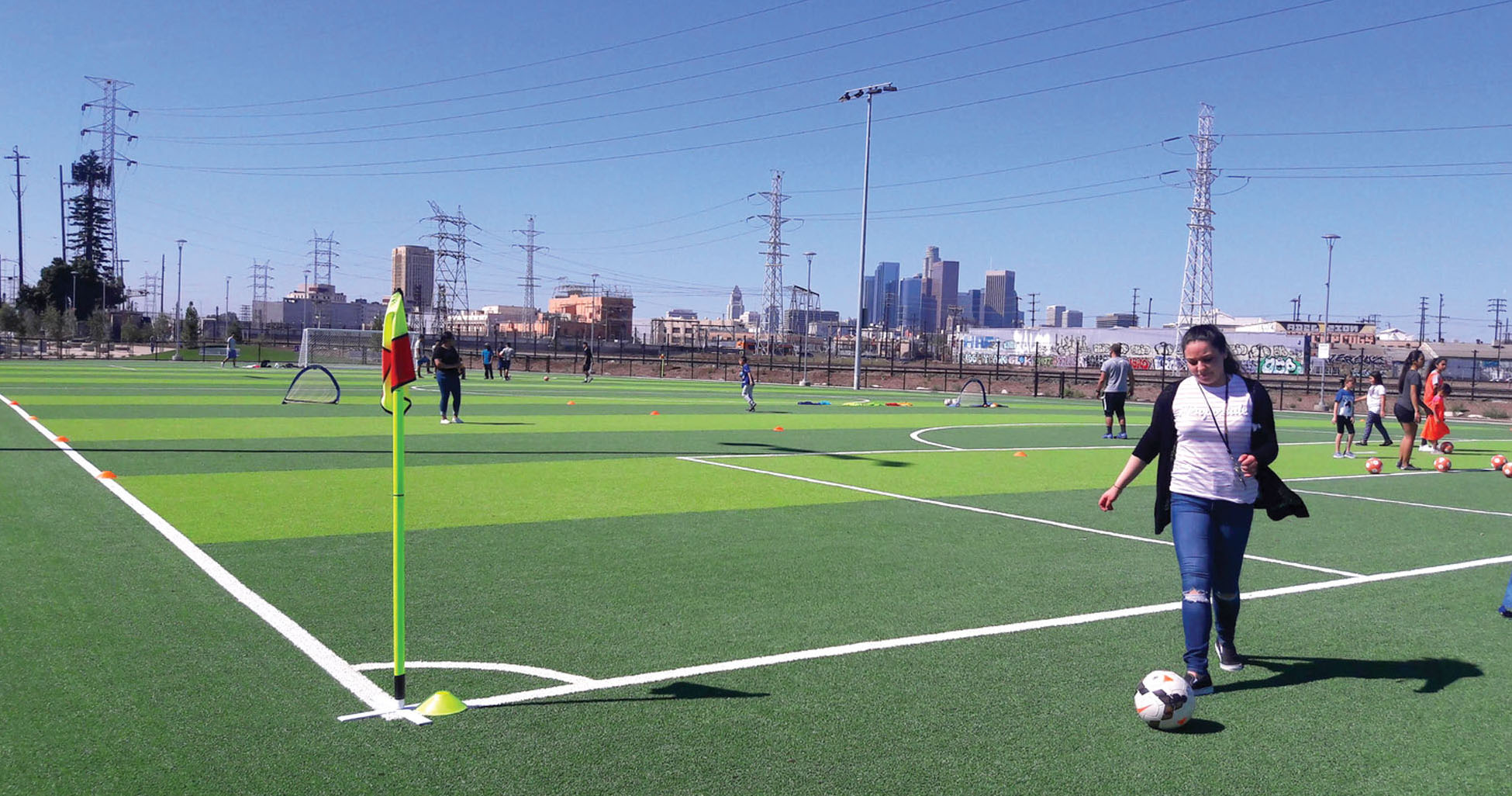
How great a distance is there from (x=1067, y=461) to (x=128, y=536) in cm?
1365

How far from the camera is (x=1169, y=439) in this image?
19.8ft

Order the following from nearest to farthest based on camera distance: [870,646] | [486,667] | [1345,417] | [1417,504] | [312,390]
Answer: [486,667] → [870,646] → [1417,504] → [1345,417] → [312,390]

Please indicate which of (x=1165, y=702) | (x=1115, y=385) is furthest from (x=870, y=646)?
(x=1115, y=385)

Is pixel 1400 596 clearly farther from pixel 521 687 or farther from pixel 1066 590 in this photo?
pixel 521 687

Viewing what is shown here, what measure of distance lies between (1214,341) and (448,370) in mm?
18620

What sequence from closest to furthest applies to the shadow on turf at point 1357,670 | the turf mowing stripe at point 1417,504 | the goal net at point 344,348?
the shadow on turf at point 1357,670 < the turf mowing stripe at point 1417,504 < the goal net at point 344,348

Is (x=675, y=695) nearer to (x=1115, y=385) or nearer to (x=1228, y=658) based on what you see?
(x=1228, y=658)

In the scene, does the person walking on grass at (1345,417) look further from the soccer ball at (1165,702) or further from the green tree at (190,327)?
the green tree at (190,327)

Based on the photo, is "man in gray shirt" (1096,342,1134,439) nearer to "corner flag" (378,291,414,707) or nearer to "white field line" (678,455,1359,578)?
"white field line" (678,455,1359,578)

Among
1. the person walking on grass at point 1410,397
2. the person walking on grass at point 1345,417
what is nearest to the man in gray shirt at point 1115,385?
the person walking on grass at point 1345,417

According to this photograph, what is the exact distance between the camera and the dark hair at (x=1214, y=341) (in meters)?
5.82

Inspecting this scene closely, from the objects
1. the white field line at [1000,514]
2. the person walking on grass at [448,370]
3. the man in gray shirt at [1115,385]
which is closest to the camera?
the white field line at [1000,514]

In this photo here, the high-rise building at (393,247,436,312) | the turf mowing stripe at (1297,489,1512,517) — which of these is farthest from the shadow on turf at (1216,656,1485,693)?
the high-rise building at (393,247,436,312)

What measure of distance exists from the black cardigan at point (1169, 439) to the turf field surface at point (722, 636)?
1.00m
